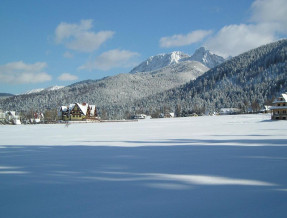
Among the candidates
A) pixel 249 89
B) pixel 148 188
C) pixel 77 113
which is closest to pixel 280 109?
pixel 148 188

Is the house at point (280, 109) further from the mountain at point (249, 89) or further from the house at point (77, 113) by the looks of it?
the mountain at point (249, 89)

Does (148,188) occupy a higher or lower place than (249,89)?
lower

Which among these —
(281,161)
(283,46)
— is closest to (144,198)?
(281,161)

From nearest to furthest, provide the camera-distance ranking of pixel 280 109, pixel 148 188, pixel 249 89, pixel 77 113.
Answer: pixel 148 188
pixel 280 109
pixel 77 113
pixel 249 89

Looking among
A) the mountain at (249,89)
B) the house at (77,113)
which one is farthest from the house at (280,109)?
the mountain at (249,89)

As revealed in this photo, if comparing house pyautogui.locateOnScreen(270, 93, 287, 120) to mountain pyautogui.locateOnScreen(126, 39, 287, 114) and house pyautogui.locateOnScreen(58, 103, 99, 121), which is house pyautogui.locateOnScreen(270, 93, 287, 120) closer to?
house pyautogui.locateOnScreen(58, 103, 99, 121)

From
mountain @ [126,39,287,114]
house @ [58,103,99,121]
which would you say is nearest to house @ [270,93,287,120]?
house @ [58,103,99,121]

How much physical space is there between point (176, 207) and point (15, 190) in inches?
167

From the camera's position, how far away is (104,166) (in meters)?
8.63

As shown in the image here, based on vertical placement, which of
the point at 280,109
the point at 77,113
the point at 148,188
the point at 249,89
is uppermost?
the point at 249,89

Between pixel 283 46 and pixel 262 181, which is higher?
pixel 283 46

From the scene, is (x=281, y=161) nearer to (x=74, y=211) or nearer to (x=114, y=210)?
(x=114, y=210)

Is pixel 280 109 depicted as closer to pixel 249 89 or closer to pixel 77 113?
pixel 77 113

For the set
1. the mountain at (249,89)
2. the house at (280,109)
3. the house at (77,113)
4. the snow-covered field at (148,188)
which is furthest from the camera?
the mountain at (249,89)
